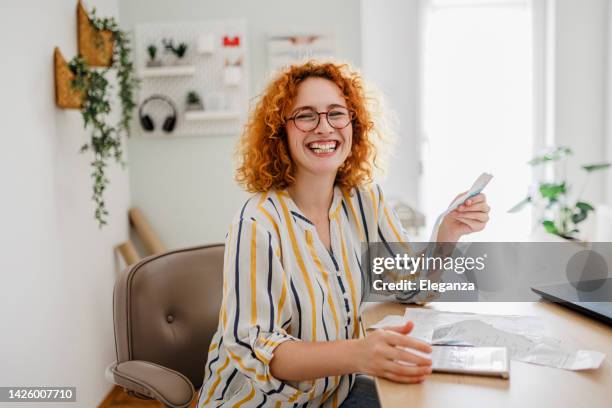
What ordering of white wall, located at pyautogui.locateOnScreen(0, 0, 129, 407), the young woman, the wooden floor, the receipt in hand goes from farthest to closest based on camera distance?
1. the wooden floor
2. white wall, located at pyautogui.locateOnScreen(0, 0, 129, 407)
3. the receipt in hand
4. the young woman

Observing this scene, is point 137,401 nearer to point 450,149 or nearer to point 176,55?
point 176,55

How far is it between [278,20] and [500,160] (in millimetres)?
1422

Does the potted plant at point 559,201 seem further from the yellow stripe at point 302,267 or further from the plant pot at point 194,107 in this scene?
the yellow stripe at point 302,267

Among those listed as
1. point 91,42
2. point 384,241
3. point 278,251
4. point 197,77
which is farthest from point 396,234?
point 197,77

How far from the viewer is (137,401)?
260cm

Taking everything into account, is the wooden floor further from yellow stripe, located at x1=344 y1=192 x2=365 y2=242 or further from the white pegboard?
yellow stripe, located at x1=344 y1=192 x2=365 y2=242

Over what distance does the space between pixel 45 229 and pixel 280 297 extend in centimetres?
116

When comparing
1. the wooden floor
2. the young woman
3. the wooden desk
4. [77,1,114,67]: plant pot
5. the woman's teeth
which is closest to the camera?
the wooden desk

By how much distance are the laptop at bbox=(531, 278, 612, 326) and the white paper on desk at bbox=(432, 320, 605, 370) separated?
0.18m

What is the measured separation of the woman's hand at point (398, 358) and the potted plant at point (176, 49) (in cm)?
222

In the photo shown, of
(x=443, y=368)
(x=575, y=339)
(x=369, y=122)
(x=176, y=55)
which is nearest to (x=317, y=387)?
(x=443, y=368)

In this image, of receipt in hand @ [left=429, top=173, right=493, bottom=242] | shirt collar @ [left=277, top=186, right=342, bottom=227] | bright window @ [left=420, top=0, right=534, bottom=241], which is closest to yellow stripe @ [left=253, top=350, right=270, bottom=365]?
shirt collar @ [left=277, top=186, right=342, bottom=227]

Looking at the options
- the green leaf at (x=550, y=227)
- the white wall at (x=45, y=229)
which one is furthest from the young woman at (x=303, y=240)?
the green leaf at (x=550, y=227)

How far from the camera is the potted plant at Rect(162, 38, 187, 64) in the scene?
2846mm
